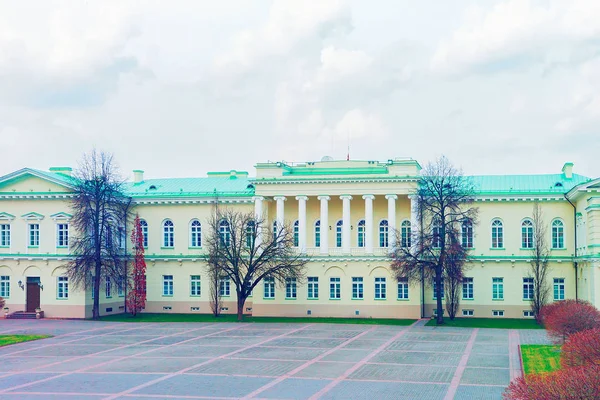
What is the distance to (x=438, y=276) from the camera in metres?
45.1

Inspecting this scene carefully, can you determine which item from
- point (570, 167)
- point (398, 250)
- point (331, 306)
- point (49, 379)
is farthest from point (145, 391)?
point (570, 167)

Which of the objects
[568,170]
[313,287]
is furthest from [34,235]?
[568,170]

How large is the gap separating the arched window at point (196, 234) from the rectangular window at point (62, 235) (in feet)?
28.6

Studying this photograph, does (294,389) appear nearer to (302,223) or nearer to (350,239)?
(302,223)

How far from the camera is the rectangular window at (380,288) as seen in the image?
50250 millimetres

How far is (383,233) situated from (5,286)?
2616 cm

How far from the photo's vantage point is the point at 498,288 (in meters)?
50.7

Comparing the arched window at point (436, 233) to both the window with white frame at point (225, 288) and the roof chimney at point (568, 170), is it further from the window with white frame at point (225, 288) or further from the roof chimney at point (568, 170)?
the window with white frame at point (225, 288)

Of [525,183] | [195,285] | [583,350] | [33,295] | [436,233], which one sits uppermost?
[525,183]

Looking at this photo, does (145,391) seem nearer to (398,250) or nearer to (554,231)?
(398,250)

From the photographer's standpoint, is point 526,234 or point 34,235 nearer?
point 526,234

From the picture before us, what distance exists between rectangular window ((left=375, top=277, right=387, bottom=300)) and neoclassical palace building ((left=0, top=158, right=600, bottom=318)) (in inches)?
2.6

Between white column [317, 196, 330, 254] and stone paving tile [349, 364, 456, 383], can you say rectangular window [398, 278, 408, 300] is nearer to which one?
white column [317, 196, 330, 254]

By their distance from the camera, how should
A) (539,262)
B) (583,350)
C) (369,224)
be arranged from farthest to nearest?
(369,224)
(539,262)
(583,350)
